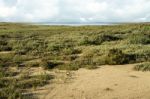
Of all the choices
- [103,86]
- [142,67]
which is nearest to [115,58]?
[142,67]

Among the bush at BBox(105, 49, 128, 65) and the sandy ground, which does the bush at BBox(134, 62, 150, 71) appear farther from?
the bush at BBox(105, 49, 128, 65)

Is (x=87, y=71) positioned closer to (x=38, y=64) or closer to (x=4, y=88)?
(x=38, y=64)

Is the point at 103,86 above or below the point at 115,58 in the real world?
below

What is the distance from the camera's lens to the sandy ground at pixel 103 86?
543 inches

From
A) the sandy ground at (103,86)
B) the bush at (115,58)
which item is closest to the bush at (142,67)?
the sandy ground at (103,86)

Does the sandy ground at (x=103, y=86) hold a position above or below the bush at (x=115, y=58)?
below

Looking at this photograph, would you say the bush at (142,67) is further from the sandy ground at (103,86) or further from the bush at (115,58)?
the bush at (115,58)

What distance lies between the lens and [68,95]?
13.9 metres

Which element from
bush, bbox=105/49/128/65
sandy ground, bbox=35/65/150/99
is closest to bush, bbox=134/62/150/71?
sandy ground, bbox=35/65/150/99

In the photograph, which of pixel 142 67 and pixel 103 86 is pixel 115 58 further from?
pixel 103 86

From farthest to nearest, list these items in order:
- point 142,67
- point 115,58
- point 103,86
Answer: point 115,58, point 142,67, point 103,86

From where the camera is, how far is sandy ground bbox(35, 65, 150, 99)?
45.2 ft

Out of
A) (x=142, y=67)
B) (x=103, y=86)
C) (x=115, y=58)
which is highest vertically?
(x=115, y=58)

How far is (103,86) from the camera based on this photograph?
1516cm
